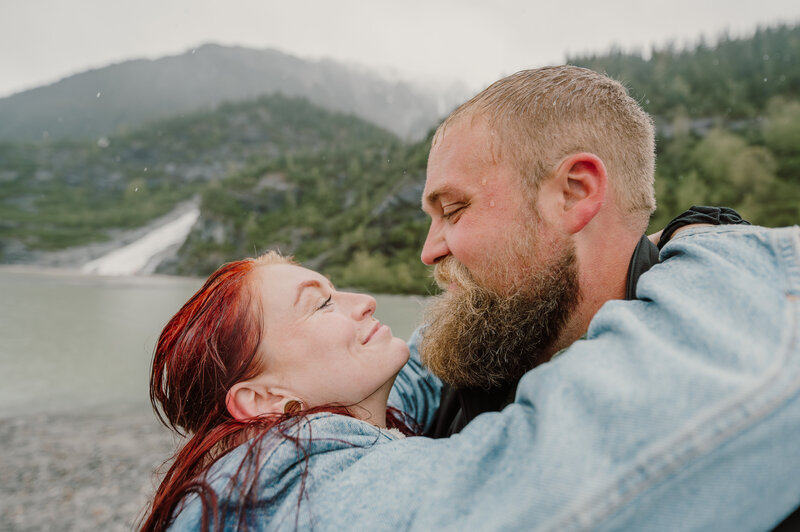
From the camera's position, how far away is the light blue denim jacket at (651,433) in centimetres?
68

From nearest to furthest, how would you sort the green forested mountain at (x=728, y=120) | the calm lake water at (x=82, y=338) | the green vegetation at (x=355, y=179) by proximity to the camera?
the calm lake water at (x=82, y=338)
the green forested mountain at (x=728, y=120)
the green vegetation at (x=355, y=179)

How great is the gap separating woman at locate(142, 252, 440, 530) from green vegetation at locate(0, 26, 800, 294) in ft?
5.56

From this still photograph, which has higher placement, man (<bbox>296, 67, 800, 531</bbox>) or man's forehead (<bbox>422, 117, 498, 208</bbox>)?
man's forehead (<bbox>422, 117, 498, 208</bbox>)

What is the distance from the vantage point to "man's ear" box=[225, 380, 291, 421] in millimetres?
1395

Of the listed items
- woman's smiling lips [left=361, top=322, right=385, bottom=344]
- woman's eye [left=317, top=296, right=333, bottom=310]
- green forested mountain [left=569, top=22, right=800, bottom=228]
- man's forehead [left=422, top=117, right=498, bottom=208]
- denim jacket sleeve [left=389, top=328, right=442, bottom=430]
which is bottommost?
green forested mountain [left=569, top=22, right=800, bottom=228]

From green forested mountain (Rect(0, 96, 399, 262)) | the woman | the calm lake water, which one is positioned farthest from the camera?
green forested mountain (Rect(0, 96, 399, 262))

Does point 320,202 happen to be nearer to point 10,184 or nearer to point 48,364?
point 48,364

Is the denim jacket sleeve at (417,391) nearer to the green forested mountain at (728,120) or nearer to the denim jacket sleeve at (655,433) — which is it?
the denim jacket sleeve at (655,433)

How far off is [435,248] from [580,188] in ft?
1.78

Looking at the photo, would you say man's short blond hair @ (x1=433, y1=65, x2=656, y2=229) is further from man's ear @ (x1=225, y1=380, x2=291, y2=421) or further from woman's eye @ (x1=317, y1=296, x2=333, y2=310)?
man's ear @ (x1=225, y1=380, x2=291, y2=421)

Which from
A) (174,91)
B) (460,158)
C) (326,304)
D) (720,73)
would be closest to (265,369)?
(326,304)

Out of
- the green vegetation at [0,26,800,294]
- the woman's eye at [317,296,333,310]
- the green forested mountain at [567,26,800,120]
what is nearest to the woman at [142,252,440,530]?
the woman's eye at [317,296,333,310]

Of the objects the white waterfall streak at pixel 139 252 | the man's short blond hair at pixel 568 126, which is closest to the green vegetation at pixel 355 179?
the man's short blond hair at pixel 568 126

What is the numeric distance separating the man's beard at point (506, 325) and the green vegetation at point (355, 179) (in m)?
1.19
